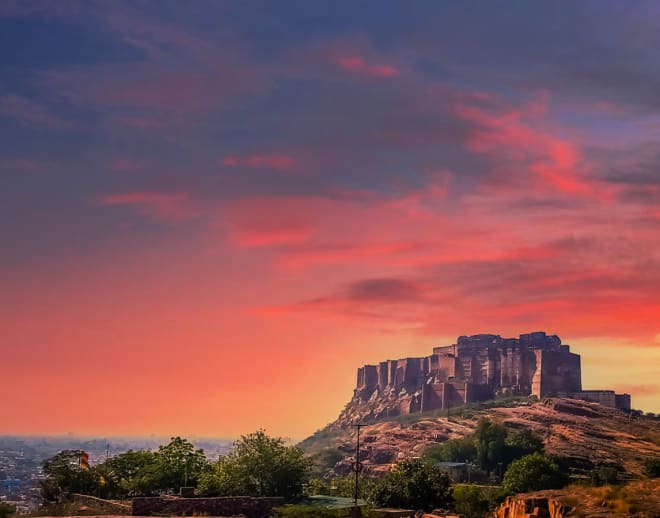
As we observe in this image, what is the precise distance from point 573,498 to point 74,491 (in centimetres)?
4976

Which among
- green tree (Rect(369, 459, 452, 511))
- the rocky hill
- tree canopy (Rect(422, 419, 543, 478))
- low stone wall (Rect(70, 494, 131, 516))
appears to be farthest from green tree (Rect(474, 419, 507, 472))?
low stone wall (Rect(70, 494, 131, 516))

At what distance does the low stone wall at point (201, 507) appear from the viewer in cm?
6044

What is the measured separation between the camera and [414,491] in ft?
223

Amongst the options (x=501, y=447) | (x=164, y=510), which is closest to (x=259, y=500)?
(x=164, y=510)

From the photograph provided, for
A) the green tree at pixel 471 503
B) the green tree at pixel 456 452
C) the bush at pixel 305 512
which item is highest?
the green tree at pixel 456 452

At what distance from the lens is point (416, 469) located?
70.3m

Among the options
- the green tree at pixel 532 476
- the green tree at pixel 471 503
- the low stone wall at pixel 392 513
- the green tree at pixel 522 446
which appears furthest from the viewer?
the green tree at pixel 522 446

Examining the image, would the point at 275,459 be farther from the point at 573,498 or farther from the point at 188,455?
the point at 573,498

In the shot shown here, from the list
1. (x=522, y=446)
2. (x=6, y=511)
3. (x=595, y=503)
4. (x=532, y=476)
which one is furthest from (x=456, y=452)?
(x=595, y=503)

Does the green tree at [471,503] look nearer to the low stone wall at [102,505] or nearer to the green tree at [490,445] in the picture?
the low stone wall at [102,505]

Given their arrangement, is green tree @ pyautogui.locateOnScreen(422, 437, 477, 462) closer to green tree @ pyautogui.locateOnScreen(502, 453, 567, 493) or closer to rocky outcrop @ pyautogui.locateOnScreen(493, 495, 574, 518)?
green tree @ pyautogui.locateOnScreen(502, 453, 567, 493)

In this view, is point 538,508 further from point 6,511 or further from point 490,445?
point 490,445

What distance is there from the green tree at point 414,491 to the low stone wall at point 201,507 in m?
10.8

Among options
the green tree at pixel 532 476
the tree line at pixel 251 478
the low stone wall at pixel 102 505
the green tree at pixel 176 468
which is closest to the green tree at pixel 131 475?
the tree line at pixel 251 478
